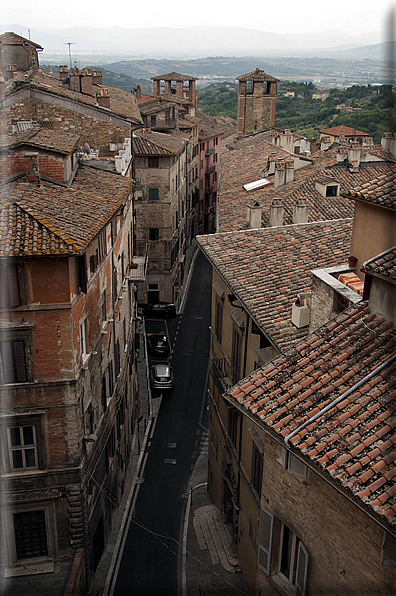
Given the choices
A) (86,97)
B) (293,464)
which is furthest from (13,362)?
(86,97)

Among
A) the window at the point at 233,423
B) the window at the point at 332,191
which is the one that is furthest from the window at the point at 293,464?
the window at the point at 332,191

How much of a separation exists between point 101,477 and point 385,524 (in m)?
11.3

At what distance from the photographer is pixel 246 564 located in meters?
12.8

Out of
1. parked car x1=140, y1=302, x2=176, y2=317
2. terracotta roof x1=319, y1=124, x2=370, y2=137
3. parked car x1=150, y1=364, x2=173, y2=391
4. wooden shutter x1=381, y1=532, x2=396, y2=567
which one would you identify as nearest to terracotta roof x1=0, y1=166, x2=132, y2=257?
wooden shutter x1=381, y1=532, x2=396, y2=567

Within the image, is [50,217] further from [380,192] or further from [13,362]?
[380,192]

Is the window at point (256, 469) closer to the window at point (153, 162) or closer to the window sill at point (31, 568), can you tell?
the window sill at point (31, 568)

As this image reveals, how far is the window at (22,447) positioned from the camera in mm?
11945

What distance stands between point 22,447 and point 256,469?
16.1 feet

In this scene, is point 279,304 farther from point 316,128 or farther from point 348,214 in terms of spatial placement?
point 316,128

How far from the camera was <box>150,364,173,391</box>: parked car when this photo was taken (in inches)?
928

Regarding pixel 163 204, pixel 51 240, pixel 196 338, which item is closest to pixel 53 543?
pixel 51 240

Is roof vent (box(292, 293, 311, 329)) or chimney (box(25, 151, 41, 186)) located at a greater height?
chimney (box(25, 151, 41, 186))

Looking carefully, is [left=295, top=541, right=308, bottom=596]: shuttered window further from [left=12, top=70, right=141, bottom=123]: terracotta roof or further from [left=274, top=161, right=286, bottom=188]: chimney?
[left=12, top=70, right=141, bottom=123]: terracotta roof

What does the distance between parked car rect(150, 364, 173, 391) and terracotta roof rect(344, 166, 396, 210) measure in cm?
1661
